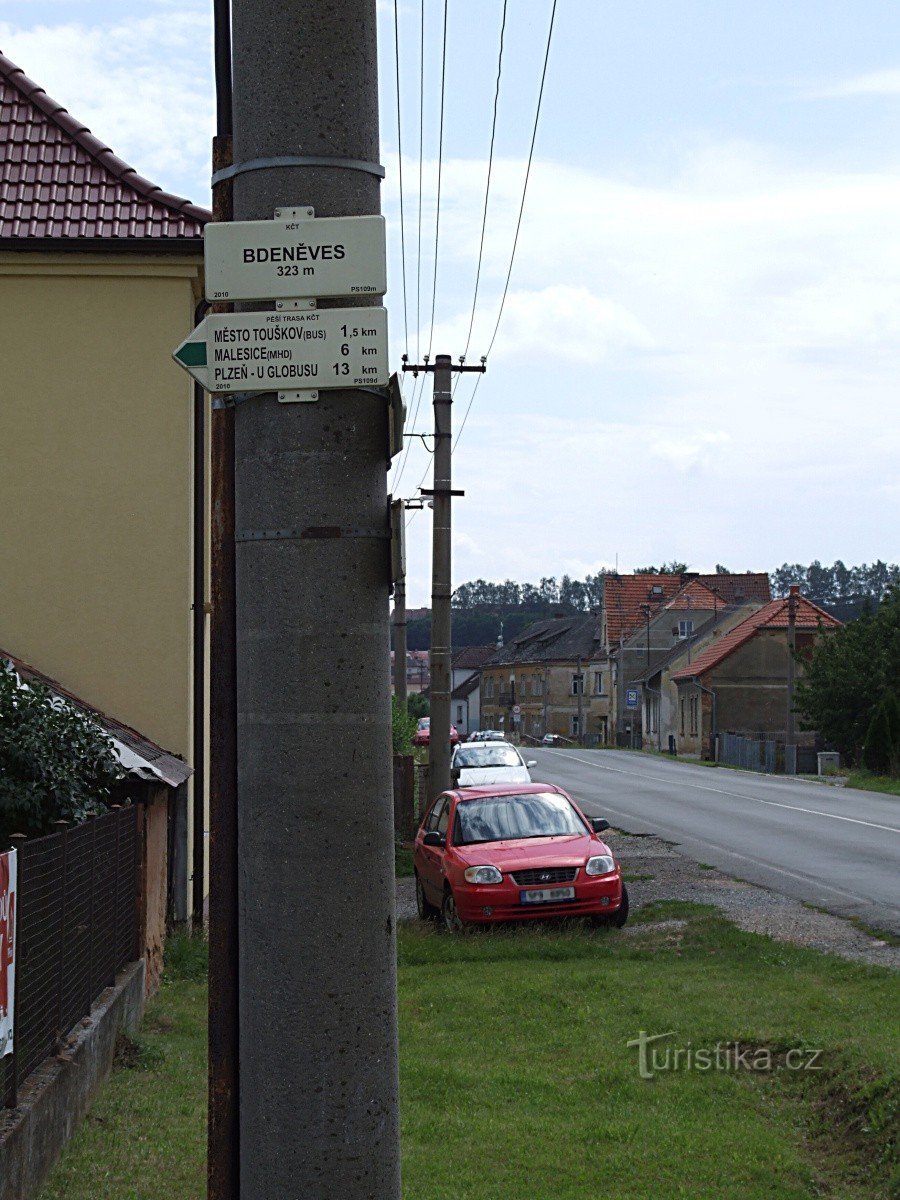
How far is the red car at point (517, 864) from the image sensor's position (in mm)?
14320

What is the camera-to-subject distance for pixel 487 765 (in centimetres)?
3438

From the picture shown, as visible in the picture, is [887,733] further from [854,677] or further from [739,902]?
[739,902]

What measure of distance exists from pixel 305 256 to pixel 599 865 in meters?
11.7

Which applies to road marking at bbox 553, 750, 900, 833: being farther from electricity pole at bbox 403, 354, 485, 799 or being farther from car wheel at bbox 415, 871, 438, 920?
car wheel at bbox 415, 871, 438, 920

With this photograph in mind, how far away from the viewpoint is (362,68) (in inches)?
141

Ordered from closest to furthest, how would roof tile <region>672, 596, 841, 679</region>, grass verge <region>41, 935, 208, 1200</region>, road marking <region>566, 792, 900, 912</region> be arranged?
grass verge <region>41, 935, 208, 1200</region> < road marking <region>566, 792, 900, 912</region> < roof tile <region>672, 596, 841, 679</region>

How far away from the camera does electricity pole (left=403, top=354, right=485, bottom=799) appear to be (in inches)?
931

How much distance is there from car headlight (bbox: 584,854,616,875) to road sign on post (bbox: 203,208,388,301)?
11480 millimetres

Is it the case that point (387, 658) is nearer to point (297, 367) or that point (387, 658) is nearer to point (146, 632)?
point (297, 367)

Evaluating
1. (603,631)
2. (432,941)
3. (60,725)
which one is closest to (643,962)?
(432,941)

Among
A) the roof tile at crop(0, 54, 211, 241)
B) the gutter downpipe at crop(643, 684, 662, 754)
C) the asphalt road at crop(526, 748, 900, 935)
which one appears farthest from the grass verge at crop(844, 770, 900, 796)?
the gutter downpipe at crop(643, 684, 662, 754)

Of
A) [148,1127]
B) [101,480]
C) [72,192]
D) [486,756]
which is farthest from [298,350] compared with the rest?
[486,756]

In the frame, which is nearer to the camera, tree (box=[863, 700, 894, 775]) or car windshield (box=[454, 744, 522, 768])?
car windshield (box=[454, 744, 522, 768])

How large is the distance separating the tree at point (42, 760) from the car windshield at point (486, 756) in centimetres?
2563
